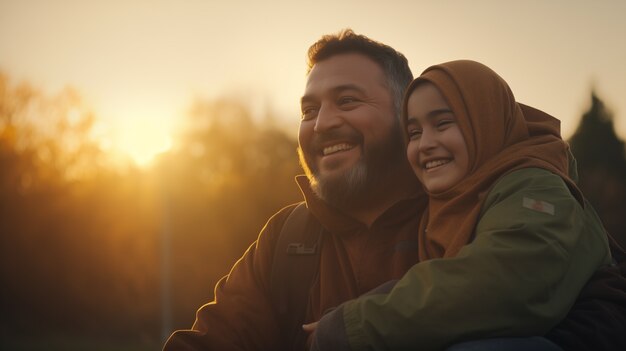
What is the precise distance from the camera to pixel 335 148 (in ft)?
14.5

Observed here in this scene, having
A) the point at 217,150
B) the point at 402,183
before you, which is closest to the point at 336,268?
the point at 402,183

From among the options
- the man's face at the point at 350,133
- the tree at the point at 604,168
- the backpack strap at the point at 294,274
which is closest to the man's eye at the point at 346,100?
the man's face at the point at 350,133

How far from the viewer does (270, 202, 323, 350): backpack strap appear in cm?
407

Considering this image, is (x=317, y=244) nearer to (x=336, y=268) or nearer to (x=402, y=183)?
(x=336, y=268)

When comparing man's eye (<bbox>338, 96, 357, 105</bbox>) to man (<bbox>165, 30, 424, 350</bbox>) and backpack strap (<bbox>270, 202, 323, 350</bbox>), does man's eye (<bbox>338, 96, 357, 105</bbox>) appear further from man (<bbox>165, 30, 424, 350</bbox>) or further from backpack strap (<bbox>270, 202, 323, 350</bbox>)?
backpack strap (<bbox>270, 202, 323, 350</bbox>)

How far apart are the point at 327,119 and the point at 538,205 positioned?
1676mm

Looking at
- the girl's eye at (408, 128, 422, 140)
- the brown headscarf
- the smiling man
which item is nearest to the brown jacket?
the smiling man

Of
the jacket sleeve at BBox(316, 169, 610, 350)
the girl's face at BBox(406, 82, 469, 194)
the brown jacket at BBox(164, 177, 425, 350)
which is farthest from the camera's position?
the brown jacket at BBox(164, 177, 425, 350)

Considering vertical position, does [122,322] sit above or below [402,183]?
below

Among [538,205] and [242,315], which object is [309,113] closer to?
[242,315]

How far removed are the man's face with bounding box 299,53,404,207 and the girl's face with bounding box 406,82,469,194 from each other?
1.96 ft

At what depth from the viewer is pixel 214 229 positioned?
3075 cm

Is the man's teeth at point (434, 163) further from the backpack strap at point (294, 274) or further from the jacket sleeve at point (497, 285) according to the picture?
the backpack strap at point (294, 274)

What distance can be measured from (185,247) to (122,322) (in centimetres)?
364
